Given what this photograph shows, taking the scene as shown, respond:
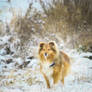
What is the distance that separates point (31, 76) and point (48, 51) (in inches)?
14.4

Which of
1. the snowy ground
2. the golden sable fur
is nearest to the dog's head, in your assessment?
the golden sable fur

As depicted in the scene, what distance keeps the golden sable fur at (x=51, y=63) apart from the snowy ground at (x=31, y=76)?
0.20 feet

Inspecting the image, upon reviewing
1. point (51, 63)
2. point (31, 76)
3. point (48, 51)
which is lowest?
point (31, 76)

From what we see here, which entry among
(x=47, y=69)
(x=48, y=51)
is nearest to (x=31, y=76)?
(x=47, y=69)

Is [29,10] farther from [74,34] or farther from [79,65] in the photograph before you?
[79,65]

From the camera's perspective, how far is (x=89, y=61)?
3.04 m

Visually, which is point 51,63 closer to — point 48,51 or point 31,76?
point 48,51

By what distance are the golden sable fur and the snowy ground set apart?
0.06 meters

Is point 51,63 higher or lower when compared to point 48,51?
lower

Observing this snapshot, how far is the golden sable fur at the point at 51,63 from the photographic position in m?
2.94

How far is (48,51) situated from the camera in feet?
9.62

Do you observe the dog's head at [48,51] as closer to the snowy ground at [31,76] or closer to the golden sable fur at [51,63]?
the golden sable fur at [51,63]

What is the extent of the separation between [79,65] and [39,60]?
1.63 ft

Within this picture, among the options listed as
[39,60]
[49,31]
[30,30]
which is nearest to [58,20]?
[49,31]
